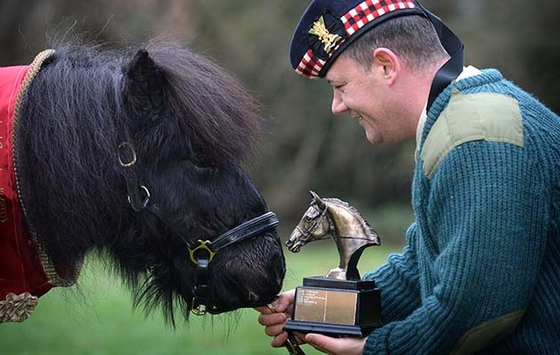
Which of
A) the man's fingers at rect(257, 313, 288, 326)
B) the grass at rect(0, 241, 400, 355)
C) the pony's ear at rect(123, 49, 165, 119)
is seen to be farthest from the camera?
the grass at rect(0, 241, 400, 355)

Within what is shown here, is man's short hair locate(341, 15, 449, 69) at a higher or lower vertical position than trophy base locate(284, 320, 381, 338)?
higher

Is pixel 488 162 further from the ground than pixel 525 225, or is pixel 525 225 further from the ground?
pixel 488 162

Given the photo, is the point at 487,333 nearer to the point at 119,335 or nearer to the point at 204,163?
the point at 204,163

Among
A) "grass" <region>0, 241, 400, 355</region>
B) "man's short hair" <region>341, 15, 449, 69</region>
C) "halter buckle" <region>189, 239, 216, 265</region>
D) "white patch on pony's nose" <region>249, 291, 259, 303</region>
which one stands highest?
"man's short hair" <region>341, 15, 449, 69</region>

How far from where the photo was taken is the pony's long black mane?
11.4 ft

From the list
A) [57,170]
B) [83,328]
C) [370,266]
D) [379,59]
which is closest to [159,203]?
[57,170]

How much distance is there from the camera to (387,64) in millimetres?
3164

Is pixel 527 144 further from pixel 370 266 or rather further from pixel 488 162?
pixel 370 266

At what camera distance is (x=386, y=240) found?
15.1 m

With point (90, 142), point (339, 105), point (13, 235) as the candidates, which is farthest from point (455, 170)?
point (13, 235)

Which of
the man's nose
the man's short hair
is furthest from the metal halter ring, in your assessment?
the man's short hair

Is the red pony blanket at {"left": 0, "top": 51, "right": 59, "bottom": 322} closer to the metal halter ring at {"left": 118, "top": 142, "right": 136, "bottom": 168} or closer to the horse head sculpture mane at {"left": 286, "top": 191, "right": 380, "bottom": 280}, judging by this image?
the metal halter ring at {"left": 118, "top": 142, "right": 136, "bottom": 168}

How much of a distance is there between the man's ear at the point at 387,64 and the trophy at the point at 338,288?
20.2 inches

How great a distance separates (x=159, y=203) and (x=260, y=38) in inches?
469
